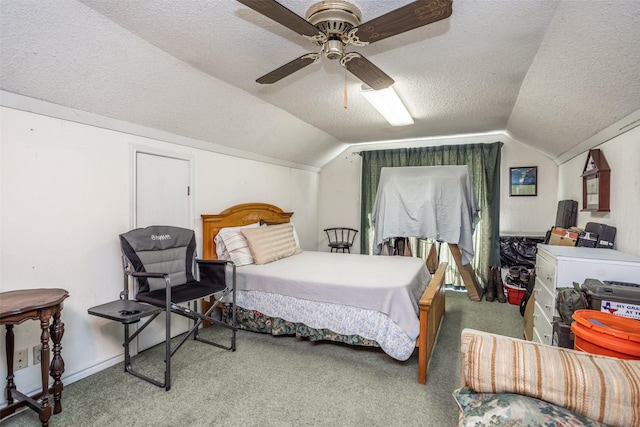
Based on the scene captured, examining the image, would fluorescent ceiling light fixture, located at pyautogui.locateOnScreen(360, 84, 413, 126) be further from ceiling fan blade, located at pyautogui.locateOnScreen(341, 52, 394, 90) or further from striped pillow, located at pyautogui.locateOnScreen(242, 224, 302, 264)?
striped pillow, located at pyautogui.locateOnScreen(242, 224, 302, 264)

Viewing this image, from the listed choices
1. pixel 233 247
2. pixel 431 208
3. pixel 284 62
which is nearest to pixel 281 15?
pixel 284 62

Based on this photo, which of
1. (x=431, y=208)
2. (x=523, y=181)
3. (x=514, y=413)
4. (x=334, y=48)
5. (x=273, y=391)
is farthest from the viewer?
(x=523, y=181)

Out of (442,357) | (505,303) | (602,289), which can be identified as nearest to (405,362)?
(442,357)

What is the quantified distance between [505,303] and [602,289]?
2.92m

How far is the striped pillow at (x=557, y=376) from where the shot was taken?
1.06 m

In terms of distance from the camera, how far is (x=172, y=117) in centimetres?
290

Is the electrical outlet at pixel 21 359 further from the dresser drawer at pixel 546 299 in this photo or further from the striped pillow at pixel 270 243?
the dresser drawer at pixel 546 299

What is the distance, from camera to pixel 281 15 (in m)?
1.45

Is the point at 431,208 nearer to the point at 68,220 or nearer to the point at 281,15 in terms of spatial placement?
the point at 281,15

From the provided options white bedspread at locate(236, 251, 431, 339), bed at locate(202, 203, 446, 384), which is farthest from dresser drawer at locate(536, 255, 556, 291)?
white bedspread at locate(236, 251, 431, 339)

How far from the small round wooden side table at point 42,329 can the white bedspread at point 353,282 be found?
1443 millimetres

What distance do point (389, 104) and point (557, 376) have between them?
2765mm

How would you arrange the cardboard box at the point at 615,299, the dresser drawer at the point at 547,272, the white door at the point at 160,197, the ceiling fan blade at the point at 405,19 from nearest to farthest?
the ceiling fan blade at the point at 405,19, the cardboard box at the point at 615,299, the dresser drawer at the point at 547,272, the white door at the point at 160,197

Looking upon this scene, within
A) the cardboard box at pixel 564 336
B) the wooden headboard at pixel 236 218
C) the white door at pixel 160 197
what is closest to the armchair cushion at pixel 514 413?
the cardboard box at pixel 564 336
